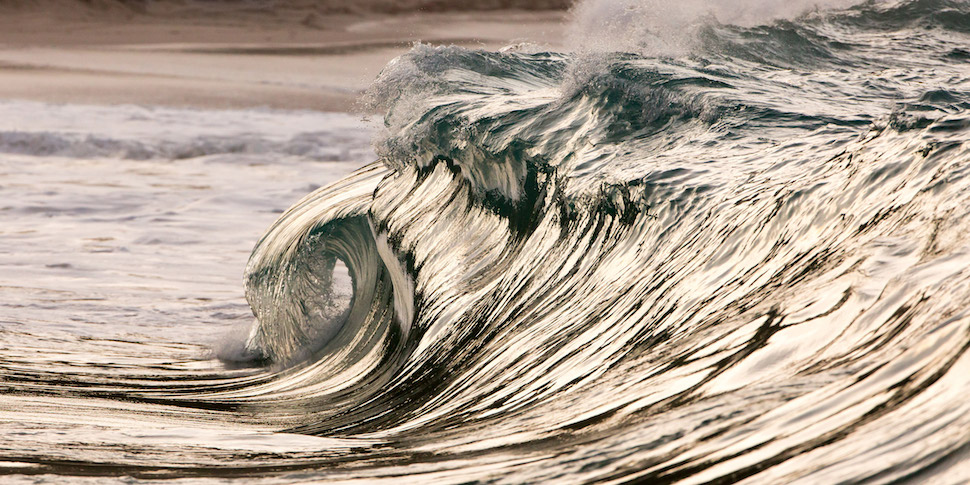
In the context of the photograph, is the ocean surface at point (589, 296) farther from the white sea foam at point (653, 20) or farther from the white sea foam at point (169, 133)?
the white sea foam at point (169, 133)

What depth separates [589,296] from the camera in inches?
83.7

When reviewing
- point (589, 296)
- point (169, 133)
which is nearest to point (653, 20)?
point (589, 296)

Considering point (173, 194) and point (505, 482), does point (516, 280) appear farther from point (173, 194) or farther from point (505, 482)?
point (173, 194)

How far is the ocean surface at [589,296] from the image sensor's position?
1.26 metres

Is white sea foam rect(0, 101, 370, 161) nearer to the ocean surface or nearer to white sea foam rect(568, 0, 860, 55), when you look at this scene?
the ocean surface

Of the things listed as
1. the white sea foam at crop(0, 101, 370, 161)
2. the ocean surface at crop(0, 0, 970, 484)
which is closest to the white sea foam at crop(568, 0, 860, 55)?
the ocean surface at crop(0, 0, 970, 484)

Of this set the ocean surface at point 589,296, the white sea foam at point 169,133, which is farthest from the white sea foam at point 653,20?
the white sea foam at point 169,133

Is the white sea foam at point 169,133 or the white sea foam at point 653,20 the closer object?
the white sea foam at point 653,20

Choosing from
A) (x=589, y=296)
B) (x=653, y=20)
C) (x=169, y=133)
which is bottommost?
(x=169, y=133)

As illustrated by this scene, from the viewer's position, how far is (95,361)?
3.58 metres

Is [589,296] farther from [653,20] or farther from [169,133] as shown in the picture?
[169,133]

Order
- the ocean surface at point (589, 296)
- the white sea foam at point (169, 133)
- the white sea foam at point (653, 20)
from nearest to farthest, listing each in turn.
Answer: the ocean surface at point (589, 296), the white sea foam at point (653, 20), the white sea foam at point (169, 133)

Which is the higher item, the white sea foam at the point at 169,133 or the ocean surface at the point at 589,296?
the ocean surface at the point at 589,296

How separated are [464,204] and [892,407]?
6.93ft
